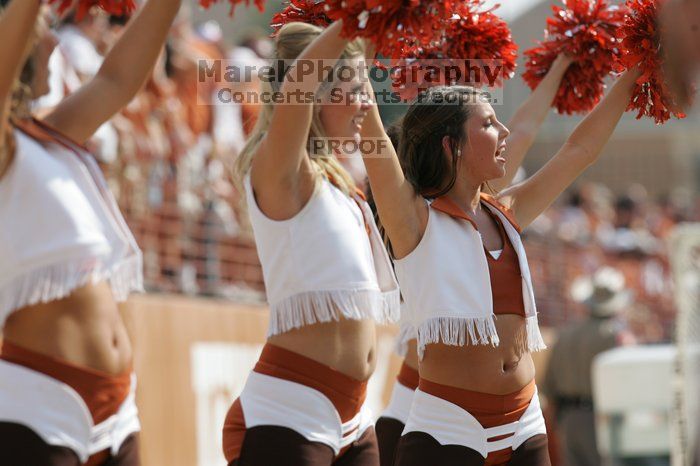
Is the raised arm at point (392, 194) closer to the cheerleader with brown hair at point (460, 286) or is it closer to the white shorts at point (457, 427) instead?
the cheerleader with brown hair at point (460, 286)

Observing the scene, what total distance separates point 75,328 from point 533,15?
23506 mm

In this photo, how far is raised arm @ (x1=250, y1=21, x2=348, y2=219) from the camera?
264 cm

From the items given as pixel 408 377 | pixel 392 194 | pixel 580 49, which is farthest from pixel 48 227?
pixel 408 377

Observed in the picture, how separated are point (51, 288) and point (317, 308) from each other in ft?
2.58

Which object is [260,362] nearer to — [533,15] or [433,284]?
[433,284]

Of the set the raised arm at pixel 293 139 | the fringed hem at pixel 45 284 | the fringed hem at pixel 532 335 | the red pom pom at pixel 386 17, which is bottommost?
the fringed hem at pixel 532 335

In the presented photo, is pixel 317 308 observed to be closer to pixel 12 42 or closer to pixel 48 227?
pixel 48 227

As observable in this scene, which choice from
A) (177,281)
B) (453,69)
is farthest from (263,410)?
(177,281)

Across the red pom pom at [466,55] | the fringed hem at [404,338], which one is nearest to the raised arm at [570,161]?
the red pom pom at [466,55]

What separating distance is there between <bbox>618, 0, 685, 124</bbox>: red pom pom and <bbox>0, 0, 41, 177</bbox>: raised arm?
167 centimetres

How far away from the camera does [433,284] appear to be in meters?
3.11

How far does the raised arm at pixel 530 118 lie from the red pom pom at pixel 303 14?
2.69 ft

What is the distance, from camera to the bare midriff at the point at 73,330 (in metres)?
2.50

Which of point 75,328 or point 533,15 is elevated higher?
point 533,15
